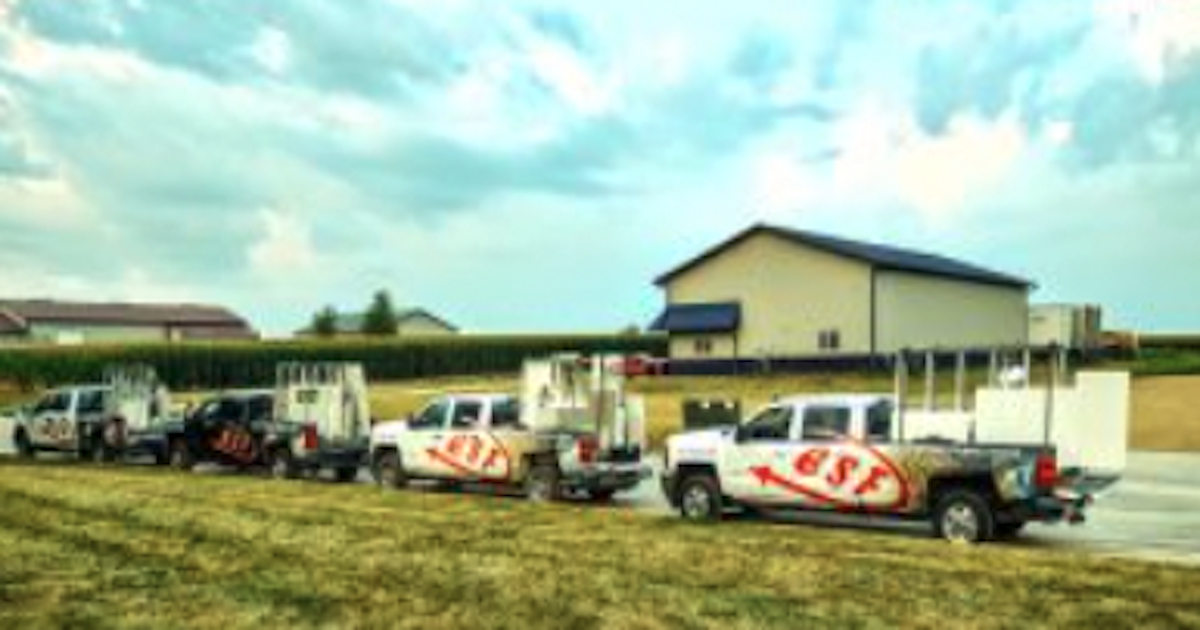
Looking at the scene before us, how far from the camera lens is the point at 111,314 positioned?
12456 centimetres

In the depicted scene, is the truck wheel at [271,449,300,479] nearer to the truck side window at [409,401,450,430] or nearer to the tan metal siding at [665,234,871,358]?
the truck side window at [409,401,450,430]

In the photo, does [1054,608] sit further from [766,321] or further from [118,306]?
[118,306]

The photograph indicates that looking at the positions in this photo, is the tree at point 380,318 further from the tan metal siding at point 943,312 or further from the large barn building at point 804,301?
the tan metal siding at point 943,312

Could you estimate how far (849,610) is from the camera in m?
11.8

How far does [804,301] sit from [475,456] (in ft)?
133

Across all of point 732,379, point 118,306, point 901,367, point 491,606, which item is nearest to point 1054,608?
point 491,606

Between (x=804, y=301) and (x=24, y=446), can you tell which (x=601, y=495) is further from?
(x=804, y=301)

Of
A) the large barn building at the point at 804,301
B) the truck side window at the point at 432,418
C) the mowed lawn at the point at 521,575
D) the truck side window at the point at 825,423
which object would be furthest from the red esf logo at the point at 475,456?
the large barn building at the point at 804,301

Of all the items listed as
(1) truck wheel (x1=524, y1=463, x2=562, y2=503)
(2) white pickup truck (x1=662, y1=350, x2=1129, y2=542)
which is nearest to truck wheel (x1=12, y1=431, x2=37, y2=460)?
(1) truck wheel (x1=524, y1=463, x2=562, y2=503)

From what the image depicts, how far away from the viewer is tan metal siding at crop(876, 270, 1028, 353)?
6084 cm

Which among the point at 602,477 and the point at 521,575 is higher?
the point at 602,477

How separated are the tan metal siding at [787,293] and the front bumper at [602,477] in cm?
3914

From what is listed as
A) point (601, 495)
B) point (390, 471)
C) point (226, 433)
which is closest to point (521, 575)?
point (601, 495)

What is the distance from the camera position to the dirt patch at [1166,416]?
33.0 m
